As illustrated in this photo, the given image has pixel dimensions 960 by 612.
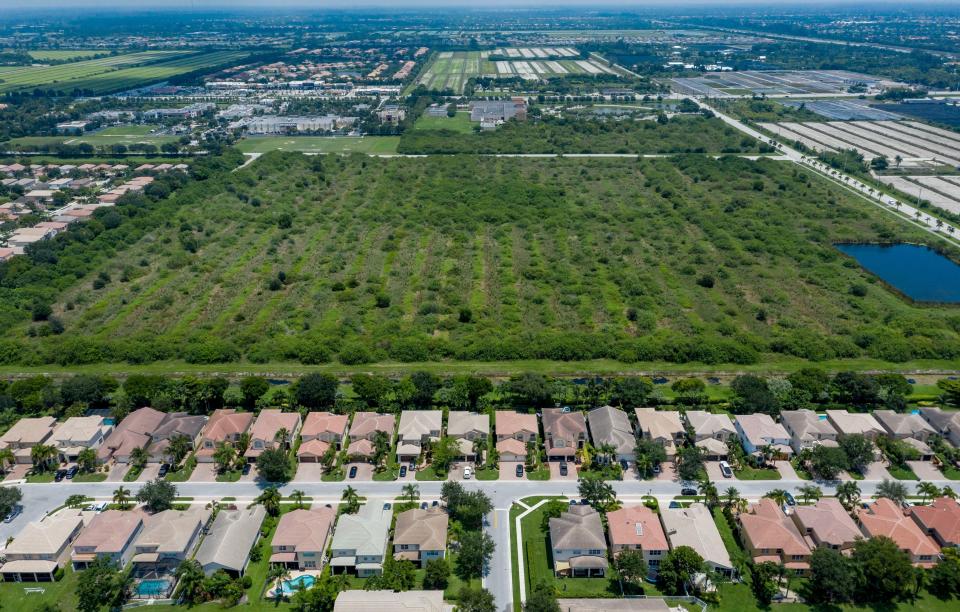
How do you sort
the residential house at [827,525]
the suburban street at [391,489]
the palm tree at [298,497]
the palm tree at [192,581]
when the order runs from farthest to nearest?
the suburban street at [391,489]
the palm tree at [298,497]
the residential house at [827,525]
the palm tree at [192,581]

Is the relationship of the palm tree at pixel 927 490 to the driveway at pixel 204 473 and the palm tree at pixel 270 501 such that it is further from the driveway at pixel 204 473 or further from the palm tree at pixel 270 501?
the driveway at pixel 204 473

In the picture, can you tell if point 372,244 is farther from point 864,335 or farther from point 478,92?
point 478,92

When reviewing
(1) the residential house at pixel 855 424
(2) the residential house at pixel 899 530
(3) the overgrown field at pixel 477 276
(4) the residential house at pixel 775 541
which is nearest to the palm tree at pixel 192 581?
(3) the overgrown field at pixel 477 276

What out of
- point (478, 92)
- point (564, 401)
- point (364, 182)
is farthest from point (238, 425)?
point (478, 92)

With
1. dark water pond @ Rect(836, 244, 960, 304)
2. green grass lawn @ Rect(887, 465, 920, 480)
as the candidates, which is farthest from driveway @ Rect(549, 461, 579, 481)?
dark water pond @ Rect(836, 244, 960, 304)

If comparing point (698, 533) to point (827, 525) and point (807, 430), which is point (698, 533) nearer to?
point (827, 525)

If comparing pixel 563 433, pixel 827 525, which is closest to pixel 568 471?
pixel 563 433
